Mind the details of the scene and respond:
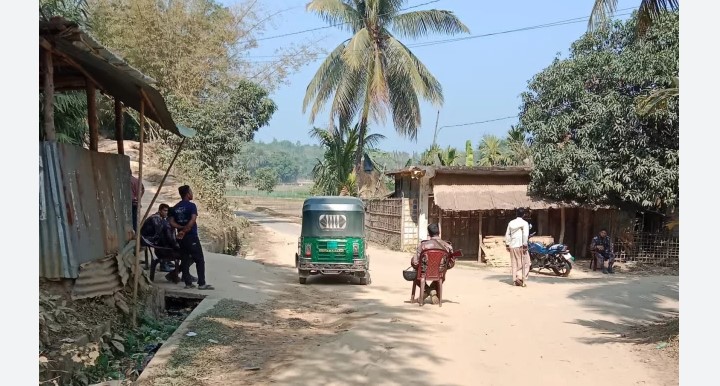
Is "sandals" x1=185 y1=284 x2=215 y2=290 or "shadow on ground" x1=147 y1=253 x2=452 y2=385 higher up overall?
"sandals" x1=185 y1=284 x2=215 y2=290

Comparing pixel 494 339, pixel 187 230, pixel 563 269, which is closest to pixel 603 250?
pixel 563 269

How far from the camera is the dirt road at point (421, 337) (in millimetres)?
6203

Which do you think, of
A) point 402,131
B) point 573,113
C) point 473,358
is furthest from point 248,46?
point 473,358

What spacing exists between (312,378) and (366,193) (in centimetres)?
2684

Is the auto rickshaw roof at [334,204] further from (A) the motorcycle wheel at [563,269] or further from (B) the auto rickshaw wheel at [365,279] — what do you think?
(A) the motorcycle wheel at [563,269]

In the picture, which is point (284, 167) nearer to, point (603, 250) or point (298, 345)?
point (603, 250)

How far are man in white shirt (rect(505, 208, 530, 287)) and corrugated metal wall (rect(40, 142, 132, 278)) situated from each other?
790cm

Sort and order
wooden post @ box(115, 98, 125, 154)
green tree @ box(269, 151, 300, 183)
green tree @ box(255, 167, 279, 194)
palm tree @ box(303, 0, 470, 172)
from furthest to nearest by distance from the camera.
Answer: green tree @ box(269, 151, 300, 183) < green tree @ box(255, 167, 279, 194) < palm tree @ box(303, 0, 470, 172) < wooden post @ box(115, 98, 125, 154)

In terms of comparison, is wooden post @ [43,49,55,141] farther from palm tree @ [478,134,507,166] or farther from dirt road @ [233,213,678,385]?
palm tree @ [478,134,507,166]

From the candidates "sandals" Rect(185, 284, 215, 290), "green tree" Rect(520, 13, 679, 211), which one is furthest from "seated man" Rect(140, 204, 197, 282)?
"green tree" Rect(520, 13, 679, 211)

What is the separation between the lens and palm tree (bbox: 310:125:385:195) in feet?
102

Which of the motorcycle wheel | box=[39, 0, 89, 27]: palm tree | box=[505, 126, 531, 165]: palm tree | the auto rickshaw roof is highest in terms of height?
box=[39, 0, 89, 27]: palm tree

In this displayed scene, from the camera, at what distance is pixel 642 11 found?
453 inches

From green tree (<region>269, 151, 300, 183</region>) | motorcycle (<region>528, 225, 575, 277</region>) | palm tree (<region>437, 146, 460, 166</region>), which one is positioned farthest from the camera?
green tree (<region>269, 151, 300, 183</region>)
